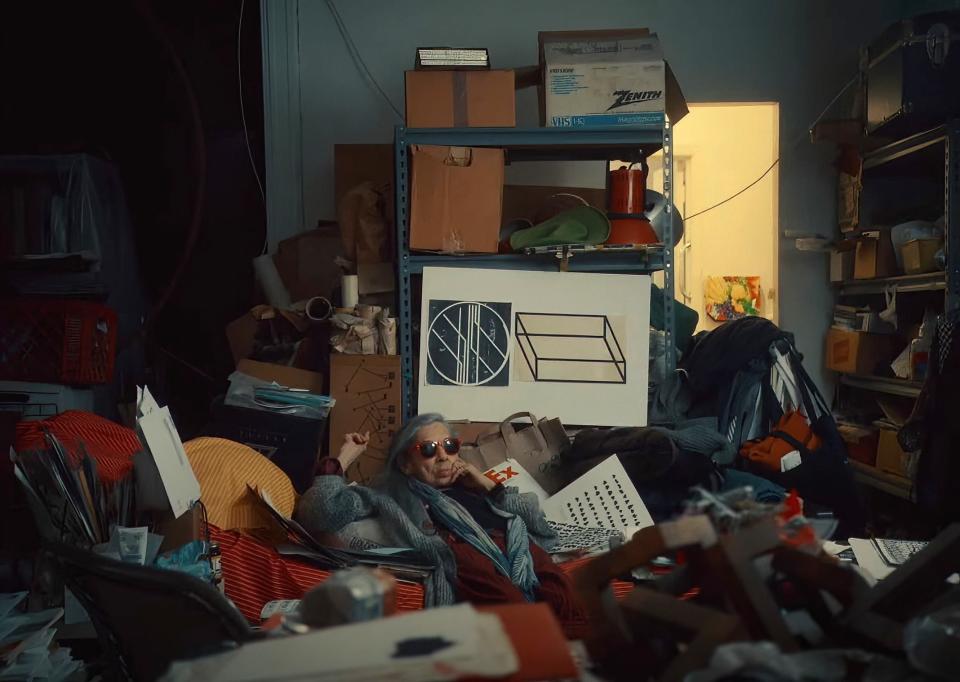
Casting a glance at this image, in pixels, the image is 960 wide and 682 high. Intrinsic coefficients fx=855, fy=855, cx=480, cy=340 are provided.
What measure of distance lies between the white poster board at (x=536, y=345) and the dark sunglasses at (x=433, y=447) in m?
0.79

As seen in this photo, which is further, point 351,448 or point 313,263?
point 313,263

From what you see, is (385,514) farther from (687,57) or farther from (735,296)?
(735,296)

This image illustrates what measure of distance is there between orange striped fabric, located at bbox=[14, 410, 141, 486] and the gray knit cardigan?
0.50m

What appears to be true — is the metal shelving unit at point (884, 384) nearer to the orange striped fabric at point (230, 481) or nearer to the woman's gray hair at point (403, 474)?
the woman's gray hair at point (403, 474)

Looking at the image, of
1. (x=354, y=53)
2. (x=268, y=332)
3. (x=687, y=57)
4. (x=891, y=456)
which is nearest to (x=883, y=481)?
(x=891, y=456)

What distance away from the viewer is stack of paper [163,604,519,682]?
0.62 meters

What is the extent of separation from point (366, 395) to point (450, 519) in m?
0.99

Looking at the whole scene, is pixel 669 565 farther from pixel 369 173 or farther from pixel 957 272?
pixel 369 173

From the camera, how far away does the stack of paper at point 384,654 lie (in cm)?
62

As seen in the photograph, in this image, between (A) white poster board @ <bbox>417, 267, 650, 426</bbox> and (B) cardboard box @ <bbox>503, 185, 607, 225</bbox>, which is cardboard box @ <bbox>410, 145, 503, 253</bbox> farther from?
(B) cardboard box @ <bbox>503, 185, 607, 225</bbox>

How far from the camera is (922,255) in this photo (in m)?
3.53

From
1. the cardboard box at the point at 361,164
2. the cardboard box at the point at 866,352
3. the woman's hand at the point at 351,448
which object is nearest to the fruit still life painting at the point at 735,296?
the cardboard box at the point at 866,352

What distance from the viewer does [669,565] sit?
2.08m

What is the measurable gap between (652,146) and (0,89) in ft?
10.9
